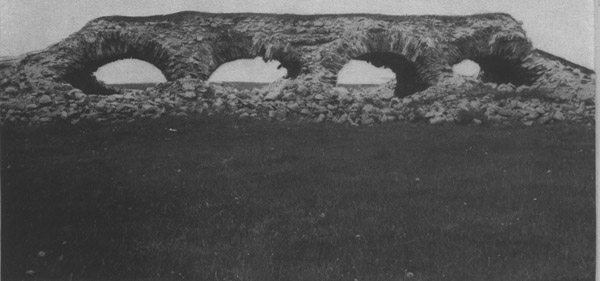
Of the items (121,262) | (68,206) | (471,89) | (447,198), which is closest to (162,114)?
(68,206)

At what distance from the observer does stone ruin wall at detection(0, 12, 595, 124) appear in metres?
13.4

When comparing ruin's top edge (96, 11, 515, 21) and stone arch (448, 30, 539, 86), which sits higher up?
ruin's top edge (96, 11, 515, 21)

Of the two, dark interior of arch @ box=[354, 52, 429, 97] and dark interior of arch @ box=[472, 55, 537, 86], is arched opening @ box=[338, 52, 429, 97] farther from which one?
dark interior of arch @ box=[472, 55, 537, 86]

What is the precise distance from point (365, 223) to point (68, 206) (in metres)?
3.83

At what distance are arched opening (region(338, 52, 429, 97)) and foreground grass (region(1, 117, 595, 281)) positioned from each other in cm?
616

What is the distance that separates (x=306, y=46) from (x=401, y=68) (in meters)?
3.87

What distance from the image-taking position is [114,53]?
539 inches

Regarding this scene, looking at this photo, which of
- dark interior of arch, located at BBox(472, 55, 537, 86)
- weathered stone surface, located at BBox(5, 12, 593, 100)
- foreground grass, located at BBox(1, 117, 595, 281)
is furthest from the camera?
dark interior of arch, located at BBox(472, 55, 537, 86)

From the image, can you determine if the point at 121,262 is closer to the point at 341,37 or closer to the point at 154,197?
the point at 154,197

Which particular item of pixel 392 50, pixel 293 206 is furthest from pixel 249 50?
pixel 293 206

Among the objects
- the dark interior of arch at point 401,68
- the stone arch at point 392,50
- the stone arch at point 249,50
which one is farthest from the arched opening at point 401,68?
the stone arch at point 249,50

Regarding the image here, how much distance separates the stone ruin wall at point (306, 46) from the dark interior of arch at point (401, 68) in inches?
5.1

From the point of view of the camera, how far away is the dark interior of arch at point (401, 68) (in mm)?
15195

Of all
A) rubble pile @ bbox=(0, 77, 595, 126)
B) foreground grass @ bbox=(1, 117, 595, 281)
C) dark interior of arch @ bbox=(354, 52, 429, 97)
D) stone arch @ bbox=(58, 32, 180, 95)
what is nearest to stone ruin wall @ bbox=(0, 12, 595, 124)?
stone arch @ bbox=(58, 32, 180, 95)
